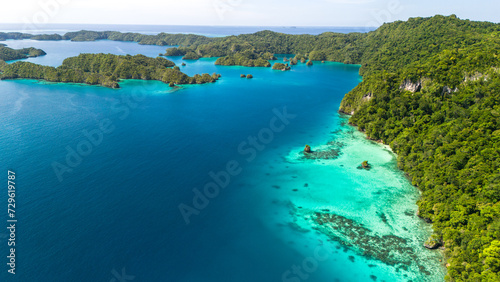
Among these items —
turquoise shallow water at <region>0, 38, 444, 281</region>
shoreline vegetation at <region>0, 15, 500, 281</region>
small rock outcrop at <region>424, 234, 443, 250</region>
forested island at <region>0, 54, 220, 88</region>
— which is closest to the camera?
shoreline vegetation at <region>0, 15, 500, 281</region>

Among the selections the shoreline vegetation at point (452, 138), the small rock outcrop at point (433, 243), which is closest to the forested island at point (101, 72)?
the shoreline vegetation at point (452, 138)

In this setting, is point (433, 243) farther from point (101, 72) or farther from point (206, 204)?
point (101, 72)

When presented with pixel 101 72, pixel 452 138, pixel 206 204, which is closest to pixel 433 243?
pixel 452 138

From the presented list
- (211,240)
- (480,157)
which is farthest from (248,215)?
(480,157)

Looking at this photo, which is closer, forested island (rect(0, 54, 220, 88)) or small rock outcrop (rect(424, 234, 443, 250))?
small rock outcrop (rect(424, 234, 443, 250))

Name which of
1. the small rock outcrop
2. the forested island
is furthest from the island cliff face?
the forested island

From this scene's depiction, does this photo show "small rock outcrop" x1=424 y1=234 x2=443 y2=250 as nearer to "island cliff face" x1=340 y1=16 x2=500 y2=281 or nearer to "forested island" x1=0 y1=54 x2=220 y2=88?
"island cliff face" x1=340 y1=16 x2=500 y2=281
